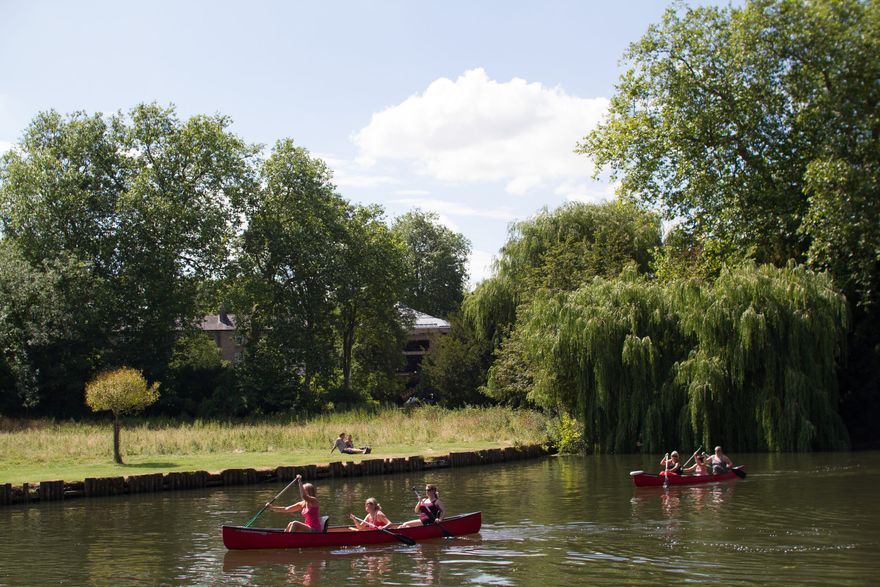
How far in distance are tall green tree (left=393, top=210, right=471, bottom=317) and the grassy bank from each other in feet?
157

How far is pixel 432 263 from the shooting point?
9781 centimetres

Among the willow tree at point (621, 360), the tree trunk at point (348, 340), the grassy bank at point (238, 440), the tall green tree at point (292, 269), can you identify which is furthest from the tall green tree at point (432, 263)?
the willow tree at point (621, 360)

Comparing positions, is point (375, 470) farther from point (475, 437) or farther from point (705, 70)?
point (705, 70)

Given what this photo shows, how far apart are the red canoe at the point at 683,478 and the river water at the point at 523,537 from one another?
0.94 ft

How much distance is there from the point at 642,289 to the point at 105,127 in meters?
33.7

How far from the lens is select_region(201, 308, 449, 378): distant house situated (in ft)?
265

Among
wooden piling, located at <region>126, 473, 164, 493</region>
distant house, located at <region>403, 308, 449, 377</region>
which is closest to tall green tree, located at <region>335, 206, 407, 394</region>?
distant house, located at <region>403, 308, 449, 377</region>

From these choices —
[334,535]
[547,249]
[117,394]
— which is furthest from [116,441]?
[547,249]

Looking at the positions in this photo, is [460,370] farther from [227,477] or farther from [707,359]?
[227,477]

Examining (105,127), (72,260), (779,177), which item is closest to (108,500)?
(72,260)

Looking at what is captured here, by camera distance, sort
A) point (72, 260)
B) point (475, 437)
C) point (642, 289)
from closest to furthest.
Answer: point (642, 289)
point (475, 437)
point (72, 260)

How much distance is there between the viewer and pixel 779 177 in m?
41.4

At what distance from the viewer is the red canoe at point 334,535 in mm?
19234

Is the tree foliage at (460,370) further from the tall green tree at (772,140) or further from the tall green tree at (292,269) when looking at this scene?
the tall green tree at (772,140)
